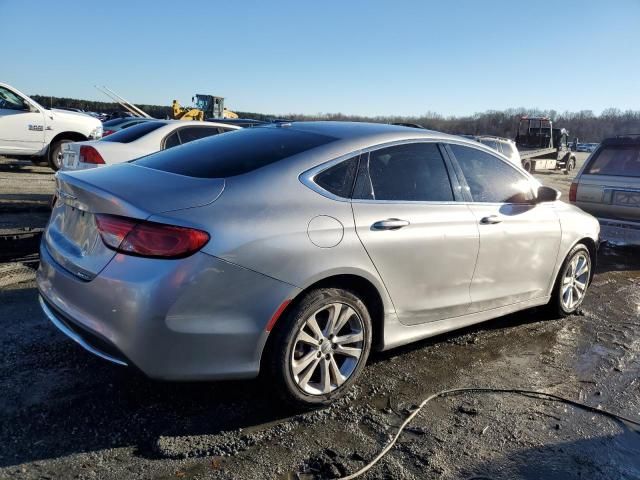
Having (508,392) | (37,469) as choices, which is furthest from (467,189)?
(37,469)

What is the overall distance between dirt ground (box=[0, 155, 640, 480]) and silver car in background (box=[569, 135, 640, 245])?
3557 millimetres

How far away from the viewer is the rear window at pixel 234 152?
317 cm

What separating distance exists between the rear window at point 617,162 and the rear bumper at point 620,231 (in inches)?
28.2

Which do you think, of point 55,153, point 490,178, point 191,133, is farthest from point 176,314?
point 55,153

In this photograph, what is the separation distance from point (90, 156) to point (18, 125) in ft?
18.9

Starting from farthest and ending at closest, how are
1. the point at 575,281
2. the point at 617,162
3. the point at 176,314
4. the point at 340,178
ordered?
the point at 617,162, the point at 575,281, the point at 340,178, the point at 176,314

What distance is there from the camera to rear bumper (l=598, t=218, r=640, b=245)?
7.27 metres

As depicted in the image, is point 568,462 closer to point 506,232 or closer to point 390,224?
point 390,224

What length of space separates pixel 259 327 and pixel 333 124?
180 centimetres

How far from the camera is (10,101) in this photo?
11641 mm

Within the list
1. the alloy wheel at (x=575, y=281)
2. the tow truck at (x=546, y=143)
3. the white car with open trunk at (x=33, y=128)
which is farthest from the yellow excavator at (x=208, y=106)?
the alloy wheel at (x=575, y=281)

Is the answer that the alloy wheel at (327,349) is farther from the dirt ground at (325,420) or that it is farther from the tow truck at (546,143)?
the tow truck at (546,143)

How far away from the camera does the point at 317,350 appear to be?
122 inches

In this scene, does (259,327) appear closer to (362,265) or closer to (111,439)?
(362,265)
